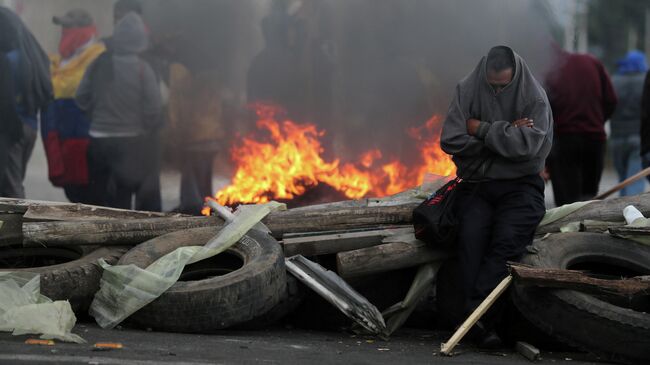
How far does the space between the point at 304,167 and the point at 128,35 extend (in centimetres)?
247

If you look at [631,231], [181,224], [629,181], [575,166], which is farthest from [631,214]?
[575,166]

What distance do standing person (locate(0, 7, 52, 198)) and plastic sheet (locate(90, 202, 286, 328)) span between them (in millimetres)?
4598

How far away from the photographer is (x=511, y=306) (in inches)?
225

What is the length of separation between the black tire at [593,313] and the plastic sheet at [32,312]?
2419 millimetres

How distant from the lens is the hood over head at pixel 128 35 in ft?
34.6

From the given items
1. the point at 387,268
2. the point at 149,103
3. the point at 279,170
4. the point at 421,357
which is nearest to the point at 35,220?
the point at 387,268

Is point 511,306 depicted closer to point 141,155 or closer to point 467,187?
point 467,187

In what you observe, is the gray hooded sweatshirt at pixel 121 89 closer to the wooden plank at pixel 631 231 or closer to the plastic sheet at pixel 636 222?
the plastic sheet at pixel 636 222

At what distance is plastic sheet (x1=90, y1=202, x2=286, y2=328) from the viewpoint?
5465 millimetres

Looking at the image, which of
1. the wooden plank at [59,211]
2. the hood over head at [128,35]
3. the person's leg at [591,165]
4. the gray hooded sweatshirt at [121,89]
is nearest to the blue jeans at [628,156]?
the person's leg at [591,165]

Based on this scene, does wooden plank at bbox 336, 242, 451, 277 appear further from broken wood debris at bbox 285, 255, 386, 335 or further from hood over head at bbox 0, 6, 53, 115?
hood over head at bbox 0, 6, 53, 115

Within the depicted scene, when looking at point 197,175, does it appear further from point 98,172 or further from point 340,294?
point 340,294

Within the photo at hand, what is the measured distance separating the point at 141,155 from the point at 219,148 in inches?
37.9

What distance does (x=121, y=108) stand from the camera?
416 inches
